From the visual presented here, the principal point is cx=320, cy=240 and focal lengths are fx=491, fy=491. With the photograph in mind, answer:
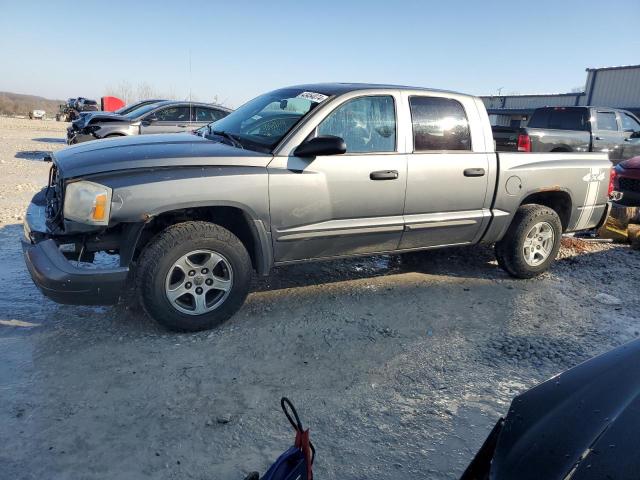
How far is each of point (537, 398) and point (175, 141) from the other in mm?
3309

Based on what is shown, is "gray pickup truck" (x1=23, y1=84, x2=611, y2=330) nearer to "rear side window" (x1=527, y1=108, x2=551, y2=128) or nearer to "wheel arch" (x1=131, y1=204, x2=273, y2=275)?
"wheel arch" (x1=131, y1=204, x2=273, y2=275)

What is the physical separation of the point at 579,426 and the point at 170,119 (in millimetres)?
11258

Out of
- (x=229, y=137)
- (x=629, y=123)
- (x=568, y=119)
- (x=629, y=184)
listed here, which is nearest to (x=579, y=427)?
(x=229, y=137)

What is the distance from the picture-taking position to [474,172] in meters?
4.53

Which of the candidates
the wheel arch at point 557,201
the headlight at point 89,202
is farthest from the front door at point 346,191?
the wheel arch at point 557,201

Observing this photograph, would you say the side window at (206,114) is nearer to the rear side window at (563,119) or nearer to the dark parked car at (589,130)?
the dark parked car at (589,130)

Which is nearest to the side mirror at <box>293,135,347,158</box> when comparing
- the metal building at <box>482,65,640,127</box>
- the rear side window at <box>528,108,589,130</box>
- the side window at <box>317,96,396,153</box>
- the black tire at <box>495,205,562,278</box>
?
the side window at <box>317,96,396,153</box>

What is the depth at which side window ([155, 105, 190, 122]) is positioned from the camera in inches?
446

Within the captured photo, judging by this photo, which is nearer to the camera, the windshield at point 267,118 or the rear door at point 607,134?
the windshield at point 267,118

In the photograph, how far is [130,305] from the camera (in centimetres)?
400

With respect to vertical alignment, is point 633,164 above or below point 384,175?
above

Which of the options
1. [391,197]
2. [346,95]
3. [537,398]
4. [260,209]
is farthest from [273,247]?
[537,398]

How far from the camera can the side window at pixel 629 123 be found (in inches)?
441

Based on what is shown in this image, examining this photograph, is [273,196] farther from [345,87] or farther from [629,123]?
[629,123]
